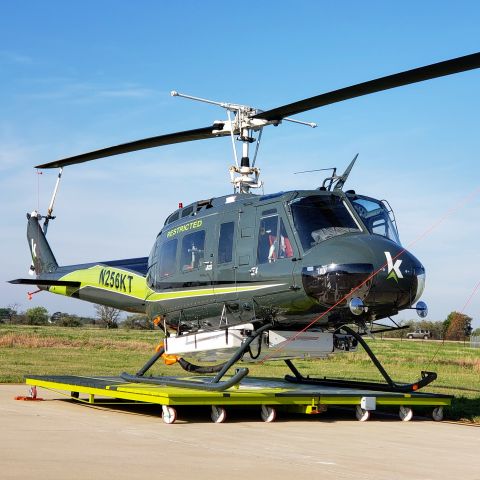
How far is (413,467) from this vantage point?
777 centimetres

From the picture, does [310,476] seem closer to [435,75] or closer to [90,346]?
[435,75]

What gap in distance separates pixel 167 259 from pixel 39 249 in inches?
283

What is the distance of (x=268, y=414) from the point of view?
11789 millimetres

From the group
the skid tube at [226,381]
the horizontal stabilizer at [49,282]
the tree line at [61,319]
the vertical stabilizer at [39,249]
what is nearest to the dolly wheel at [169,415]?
the skid tube at [226,381]

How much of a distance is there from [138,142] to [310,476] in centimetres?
866

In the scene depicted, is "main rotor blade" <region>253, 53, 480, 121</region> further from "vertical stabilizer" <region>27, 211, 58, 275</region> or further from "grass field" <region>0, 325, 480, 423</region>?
"vertical stabilizer" <region>27, 211, 58, 275</region>

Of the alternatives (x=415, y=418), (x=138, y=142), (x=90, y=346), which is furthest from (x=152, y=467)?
(x=90, y=346)

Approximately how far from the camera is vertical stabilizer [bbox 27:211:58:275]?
66.4ft

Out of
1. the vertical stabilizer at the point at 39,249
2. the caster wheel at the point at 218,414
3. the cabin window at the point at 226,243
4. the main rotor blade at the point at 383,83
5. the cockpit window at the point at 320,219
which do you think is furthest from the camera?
the vertical stabilizer at the point at 39,249

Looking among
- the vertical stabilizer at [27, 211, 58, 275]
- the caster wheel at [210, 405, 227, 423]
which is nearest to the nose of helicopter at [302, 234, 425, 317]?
the caster wheel at [210, 405, 227, 423]

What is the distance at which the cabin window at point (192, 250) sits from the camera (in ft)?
44.1

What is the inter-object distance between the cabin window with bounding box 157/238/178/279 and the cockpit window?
10.5ft

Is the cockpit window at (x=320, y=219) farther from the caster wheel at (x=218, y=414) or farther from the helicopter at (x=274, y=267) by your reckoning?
the caster wheel at (x=218, y=414)

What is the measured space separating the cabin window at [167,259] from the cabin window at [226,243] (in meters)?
1.43
